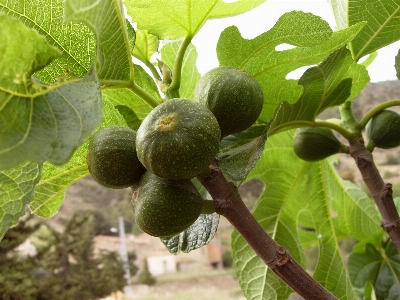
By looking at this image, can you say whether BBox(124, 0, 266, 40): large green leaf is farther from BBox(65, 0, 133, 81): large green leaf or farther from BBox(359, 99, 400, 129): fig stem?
BBox(359, 99, 400, 129): fig stem

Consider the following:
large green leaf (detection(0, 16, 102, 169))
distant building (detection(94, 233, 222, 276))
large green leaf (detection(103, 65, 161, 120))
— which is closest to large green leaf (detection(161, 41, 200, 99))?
large green leaf (detection(103, 65, 161, 120))

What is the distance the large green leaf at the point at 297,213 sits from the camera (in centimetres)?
97

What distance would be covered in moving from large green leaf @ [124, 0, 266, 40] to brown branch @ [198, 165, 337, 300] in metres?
0.27

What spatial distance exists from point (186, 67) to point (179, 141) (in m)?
0.45

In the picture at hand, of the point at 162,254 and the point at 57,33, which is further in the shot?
the point at 162,254

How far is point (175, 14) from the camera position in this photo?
730mm

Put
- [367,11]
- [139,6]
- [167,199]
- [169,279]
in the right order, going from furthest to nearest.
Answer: [169,279] < [367,11] < [139,6] < [167,199]

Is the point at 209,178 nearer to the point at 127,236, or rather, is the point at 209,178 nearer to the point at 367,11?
the point at 367,11

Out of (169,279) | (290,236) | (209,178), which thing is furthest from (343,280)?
(169,279)

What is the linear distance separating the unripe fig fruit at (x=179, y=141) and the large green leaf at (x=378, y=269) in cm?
79

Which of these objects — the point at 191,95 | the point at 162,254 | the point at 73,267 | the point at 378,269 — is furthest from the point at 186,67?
the point at 73,267

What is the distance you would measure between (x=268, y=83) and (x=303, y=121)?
0.31 ft

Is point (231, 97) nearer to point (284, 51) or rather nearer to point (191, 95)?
point (284, 51)

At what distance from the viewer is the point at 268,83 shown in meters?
0.82
